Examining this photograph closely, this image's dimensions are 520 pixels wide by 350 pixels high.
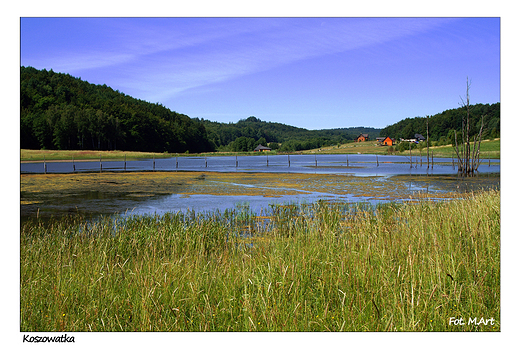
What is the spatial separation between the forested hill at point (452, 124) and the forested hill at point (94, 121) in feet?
55.2

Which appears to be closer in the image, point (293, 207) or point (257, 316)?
point (257, 316)

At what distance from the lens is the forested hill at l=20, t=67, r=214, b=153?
172ft

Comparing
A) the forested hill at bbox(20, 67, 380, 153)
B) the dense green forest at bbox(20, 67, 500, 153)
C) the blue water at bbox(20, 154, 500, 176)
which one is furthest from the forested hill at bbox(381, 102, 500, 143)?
the forested hill at bbox(20, 67, 380, 153)

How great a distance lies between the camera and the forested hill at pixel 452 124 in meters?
15.2

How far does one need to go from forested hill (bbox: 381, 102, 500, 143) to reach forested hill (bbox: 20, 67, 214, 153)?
1682cm

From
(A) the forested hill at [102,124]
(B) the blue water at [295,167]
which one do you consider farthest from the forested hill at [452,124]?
(A) the forested hill at [102,124]

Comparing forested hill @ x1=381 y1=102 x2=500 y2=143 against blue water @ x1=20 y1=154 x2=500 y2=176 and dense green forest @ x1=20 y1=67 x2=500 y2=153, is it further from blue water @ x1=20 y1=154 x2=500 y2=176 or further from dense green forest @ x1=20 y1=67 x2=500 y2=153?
blue water @ x1=20 y1=154 x2=500 y2=176

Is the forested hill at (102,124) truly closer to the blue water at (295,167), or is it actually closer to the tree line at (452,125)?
the blue water at (295,167)

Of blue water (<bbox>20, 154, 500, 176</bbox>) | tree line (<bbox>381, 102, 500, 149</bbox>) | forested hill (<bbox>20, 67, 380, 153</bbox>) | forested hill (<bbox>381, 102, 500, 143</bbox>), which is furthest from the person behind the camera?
forested hill (<bbox>20, 67, 380, 153</bbox>)

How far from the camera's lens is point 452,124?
55188 mm

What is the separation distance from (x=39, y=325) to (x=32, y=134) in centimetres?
6555
